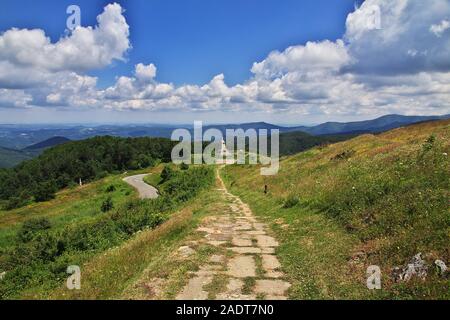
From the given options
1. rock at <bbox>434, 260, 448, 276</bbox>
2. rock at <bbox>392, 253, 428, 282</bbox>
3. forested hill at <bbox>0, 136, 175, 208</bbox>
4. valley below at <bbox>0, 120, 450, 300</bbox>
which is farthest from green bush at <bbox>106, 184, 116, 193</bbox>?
rock at <bbox>434, 260, 448, 276</bbox>

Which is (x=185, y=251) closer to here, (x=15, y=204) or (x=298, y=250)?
(x=298, y=250)

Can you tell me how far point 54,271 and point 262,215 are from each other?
12.7m

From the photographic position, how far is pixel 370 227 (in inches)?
596

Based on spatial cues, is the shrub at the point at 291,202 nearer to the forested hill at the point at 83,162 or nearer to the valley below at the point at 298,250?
the valley below at the point at 298,250

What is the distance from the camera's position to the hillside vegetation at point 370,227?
35.5 feet

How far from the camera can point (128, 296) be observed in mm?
10562

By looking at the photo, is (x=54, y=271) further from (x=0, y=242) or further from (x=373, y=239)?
(x=0, y=242)

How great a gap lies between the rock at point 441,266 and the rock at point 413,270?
0.29 metres

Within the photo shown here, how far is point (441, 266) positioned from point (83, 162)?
526 ft

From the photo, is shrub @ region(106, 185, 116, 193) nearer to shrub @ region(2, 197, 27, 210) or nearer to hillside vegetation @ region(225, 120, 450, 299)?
shrub @ region(2, 197, 27, 210)

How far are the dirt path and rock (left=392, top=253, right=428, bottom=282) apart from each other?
3.07m

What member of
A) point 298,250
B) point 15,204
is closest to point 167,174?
point 15,204

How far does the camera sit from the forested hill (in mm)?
145875
